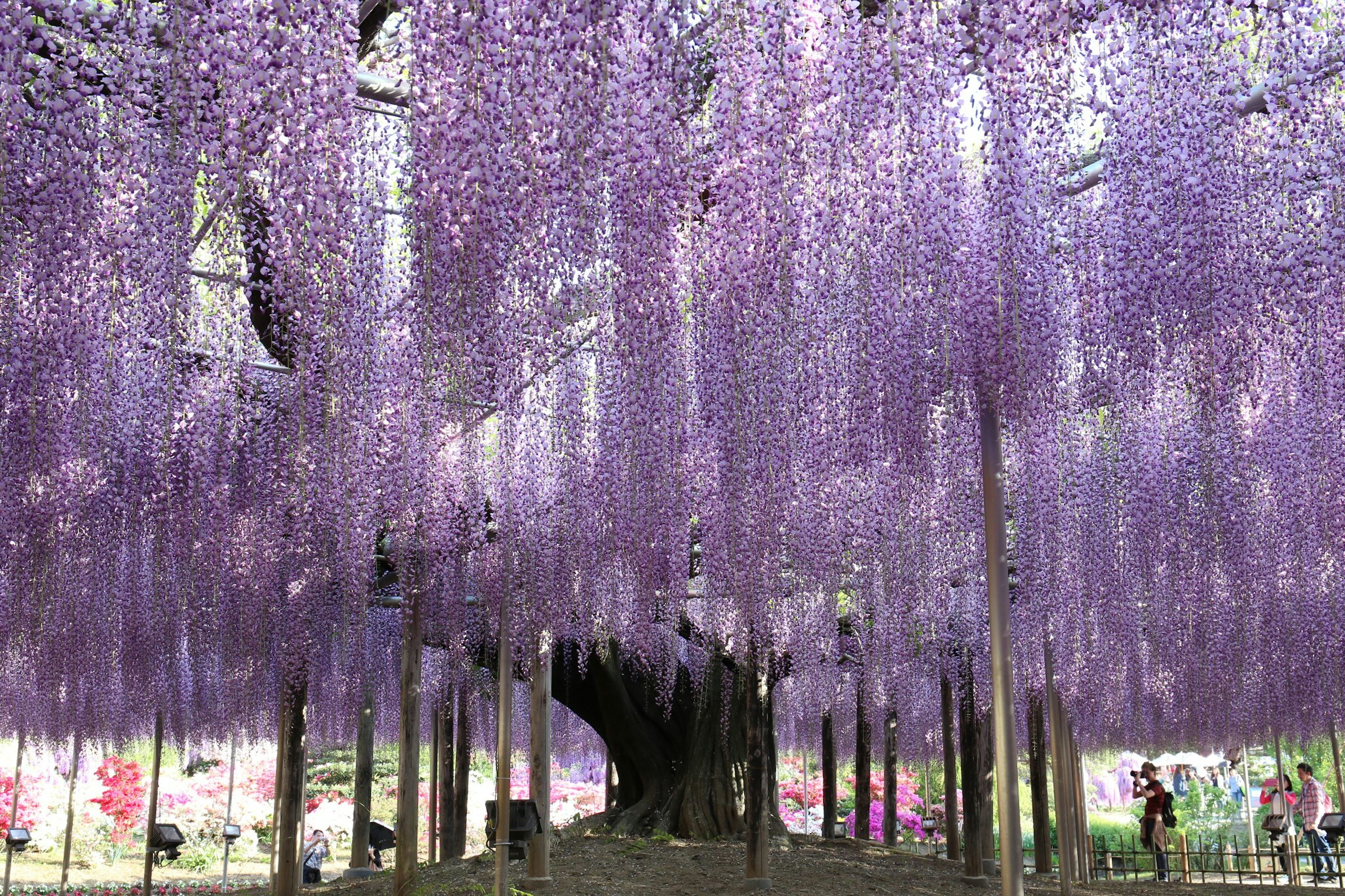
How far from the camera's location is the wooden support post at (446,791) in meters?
14.5

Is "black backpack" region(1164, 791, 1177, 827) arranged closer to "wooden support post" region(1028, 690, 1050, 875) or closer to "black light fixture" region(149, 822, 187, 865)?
"wooden support post" region(1028, 690, 1050, 875)

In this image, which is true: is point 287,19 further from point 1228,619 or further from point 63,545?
point 1228,619

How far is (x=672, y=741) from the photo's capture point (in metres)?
13.2

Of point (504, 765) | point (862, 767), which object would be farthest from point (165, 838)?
point (862, 767)

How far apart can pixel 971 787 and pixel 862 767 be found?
4353 millimetres

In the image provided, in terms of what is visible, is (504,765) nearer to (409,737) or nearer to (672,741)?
(409,737)

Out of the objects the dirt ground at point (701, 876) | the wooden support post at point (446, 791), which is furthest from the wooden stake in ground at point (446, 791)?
the dirt ground at point (701, 876)

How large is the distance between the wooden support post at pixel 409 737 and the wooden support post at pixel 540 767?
3.32 feet

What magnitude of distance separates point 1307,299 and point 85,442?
711cm

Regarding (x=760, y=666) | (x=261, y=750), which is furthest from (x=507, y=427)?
(x=261, y=750)

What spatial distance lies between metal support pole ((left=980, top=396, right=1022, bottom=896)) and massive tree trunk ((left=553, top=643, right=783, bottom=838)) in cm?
696

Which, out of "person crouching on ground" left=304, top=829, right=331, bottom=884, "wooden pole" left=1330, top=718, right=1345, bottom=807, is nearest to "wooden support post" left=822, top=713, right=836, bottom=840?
"wooden pole" left=1330, top=718, right=1345, bottom=807

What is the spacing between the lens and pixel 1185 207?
5645 mm

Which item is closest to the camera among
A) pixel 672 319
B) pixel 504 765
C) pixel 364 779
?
pixel 672 319
